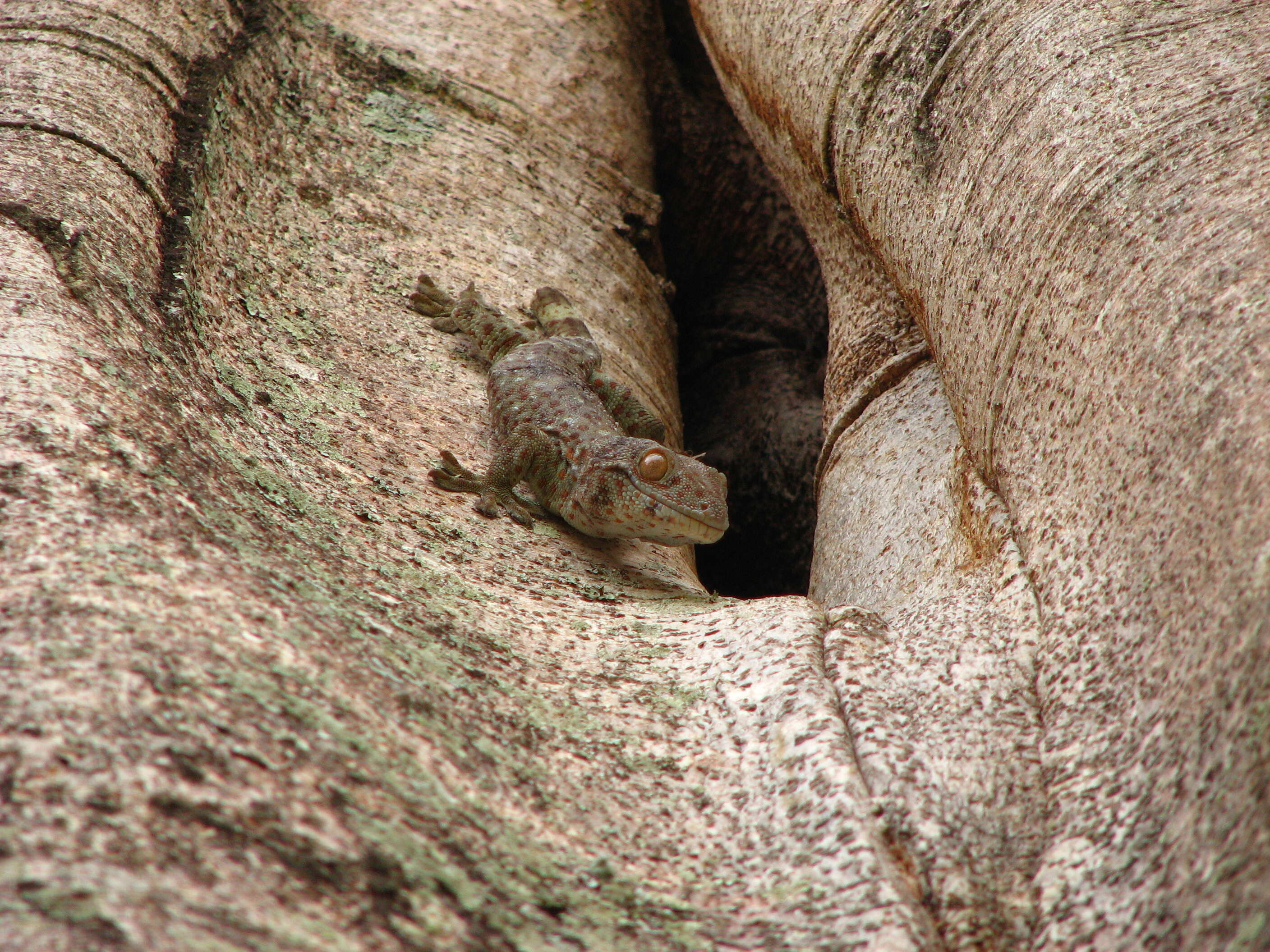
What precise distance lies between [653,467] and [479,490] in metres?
0.58

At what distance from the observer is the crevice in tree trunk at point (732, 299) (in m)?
5.38

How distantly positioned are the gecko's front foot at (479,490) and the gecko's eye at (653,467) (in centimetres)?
42

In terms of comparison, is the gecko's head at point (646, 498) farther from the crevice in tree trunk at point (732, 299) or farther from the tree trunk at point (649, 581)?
the crevice in tree trunk at point (732, 299)

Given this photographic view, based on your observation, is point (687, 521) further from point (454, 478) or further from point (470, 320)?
point (470, 320)

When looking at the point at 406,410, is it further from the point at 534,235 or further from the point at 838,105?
the point at 838,105

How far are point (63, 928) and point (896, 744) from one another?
1.51 m

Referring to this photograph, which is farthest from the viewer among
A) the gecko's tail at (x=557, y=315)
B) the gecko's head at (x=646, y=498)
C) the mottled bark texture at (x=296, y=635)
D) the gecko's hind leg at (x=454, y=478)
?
the gecko's tail at (x=557, y=315)

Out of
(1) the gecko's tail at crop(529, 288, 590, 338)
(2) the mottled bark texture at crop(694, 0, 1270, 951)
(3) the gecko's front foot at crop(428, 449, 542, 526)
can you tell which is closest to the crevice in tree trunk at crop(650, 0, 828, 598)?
(1) the gecko's tail at crop(529, 288, 590, 338)

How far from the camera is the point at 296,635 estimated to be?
1.99 meters

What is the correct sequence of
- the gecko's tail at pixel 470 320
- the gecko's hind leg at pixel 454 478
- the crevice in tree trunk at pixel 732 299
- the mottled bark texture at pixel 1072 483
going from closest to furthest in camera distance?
the mottled bark texture at pixel 1072 483 → the gecko's hind leg at pixel 454 478 → the gecko's tail at pixel 470 320 → the crevice in tree trunk at pixel 732 299

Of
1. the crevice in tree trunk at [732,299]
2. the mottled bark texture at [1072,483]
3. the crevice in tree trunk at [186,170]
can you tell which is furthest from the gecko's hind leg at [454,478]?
the crevice in tree trunk at [732,299]

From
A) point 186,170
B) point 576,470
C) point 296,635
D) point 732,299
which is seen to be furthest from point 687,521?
point 732,299

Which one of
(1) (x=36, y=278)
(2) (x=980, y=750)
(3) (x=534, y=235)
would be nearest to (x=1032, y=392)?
(2) (x=980, y=750)

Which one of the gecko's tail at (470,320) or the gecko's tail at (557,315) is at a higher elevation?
the gecko's tail at (557,315)
